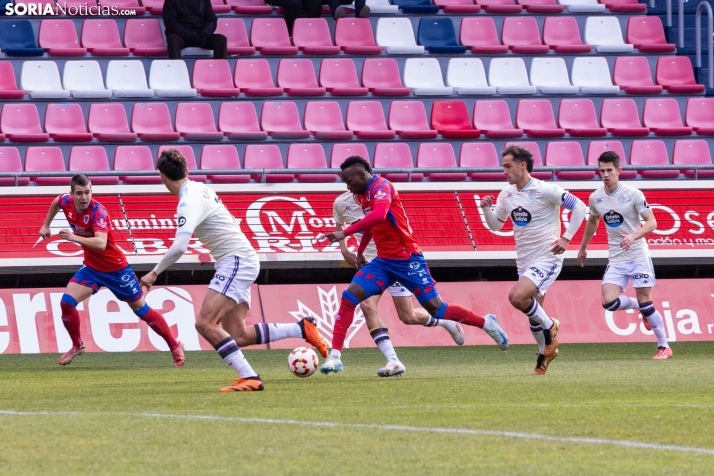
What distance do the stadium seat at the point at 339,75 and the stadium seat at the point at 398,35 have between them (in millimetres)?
1089

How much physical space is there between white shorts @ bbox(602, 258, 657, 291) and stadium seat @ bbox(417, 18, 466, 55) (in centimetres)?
879

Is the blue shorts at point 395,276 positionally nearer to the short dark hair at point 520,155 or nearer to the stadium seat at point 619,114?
the short dark hair at point 520,155

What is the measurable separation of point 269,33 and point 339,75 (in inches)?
64.8

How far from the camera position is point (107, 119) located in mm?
18094

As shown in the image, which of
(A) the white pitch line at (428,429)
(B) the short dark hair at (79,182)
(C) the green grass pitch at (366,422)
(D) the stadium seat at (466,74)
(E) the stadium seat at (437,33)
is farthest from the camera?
(E) the stadium seat at (437,33)

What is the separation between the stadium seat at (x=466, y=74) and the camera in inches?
782

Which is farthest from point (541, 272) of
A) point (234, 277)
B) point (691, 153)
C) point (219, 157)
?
point (691, 153)

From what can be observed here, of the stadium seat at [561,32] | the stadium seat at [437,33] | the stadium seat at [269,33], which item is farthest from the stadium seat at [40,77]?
the stadium seat at [561,32]

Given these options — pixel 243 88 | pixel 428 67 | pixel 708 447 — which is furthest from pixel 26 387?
pixel 428 67

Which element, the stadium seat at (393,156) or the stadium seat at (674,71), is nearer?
the stadium seat at (393,156)

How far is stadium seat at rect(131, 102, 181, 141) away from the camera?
18109mm

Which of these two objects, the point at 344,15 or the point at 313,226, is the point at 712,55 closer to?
the point at 344,15

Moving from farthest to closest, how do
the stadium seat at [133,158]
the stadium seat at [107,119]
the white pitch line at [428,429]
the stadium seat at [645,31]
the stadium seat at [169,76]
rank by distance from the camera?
the stadium seat at [645,31]
the stadium seat at [169,76]
the stadium seat at [107,119]
the stadium seat at [133,158]
the white pitch line at [428,429]

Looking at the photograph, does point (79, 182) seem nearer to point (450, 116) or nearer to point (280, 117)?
point (280, 117)
